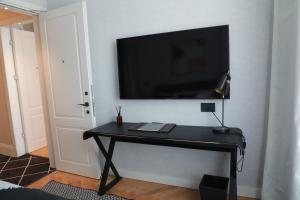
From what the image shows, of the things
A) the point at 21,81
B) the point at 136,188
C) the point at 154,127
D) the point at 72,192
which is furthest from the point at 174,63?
the point at 21,81

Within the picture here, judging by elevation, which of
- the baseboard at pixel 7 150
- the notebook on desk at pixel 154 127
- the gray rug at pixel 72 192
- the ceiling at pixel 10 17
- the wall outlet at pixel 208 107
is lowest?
the gray rug at pixel 72 192

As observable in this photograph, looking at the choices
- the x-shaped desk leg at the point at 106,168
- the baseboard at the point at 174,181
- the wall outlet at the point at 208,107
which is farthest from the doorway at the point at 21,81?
the wall outlet at the point at 208,107

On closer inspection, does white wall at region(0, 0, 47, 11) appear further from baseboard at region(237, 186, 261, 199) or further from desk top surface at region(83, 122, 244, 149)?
baseboard at region(237, 186, 261, 199)

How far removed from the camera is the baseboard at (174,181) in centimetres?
219

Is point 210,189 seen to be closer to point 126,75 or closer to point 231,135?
point 231,135

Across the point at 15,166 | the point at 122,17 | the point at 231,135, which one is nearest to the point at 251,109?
the point at 231,135

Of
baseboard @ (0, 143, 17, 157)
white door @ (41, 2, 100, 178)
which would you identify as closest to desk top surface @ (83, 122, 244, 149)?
white door @ (41, 2, 100, 178)

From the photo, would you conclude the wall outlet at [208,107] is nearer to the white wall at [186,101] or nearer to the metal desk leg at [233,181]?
the white wall at [186,101]

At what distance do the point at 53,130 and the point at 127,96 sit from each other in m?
1.27

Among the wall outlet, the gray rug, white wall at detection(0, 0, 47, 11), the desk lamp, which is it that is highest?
white wall at detection(0, 0, 47, 11)

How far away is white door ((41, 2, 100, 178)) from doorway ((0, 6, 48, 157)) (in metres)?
0.74

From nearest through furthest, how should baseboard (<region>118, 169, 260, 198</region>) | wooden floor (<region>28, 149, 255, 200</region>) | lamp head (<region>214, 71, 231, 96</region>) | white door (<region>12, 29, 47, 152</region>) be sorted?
lamp head (<region>214, 71, 231, 96</region>)
baseboard (<region>118, 169, 260, 198</region>)
wooden floor (<region>28, 149, 255, 200</region>)
white door (<region>12, 29, 47, 152</region>)

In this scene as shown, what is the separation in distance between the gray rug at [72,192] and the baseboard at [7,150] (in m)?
1.52

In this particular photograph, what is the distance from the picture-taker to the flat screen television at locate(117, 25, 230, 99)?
2.08 metres
